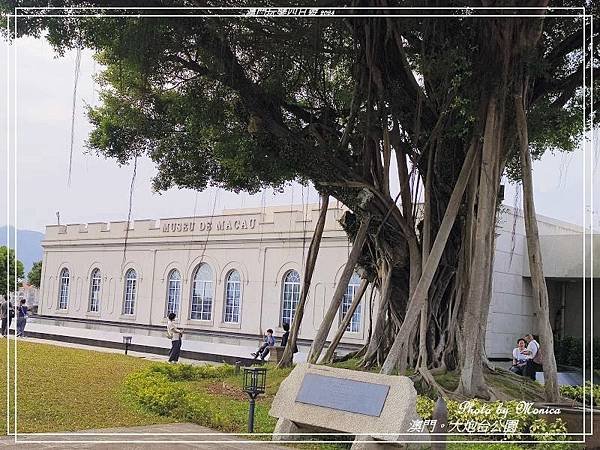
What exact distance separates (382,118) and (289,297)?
10.5ft

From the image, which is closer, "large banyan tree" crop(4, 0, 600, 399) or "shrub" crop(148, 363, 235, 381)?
"large banyan tree" crop(4, 0, 600, 399)

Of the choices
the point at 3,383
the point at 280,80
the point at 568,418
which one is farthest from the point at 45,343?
the point at 568,418

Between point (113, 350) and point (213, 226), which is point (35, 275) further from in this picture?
point (213, 226)

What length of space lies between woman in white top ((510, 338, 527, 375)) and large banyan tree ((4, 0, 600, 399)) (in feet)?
5.13

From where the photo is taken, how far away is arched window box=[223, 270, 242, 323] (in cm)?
991

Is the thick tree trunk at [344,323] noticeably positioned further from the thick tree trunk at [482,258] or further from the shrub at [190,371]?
the thick tree trunk at [482,258]

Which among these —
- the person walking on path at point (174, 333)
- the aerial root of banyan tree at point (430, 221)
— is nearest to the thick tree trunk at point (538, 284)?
the aerial root of banyan tree at point (430, 221)

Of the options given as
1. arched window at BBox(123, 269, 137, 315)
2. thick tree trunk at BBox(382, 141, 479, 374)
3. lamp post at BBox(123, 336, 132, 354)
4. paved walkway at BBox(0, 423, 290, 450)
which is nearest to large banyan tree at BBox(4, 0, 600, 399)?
Answer: thick tree trunk at BBox(382, 141, 479, 374)

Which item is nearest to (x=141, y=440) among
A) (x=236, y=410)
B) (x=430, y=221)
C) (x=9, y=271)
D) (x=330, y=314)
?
(x=9, y=271)

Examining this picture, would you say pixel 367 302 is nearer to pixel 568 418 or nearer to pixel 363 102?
pixel 363 102

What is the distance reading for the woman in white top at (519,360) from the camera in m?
10.8

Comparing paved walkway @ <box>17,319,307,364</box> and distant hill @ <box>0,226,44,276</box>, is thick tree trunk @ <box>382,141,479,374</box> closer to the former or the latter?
paved walkway @ <box>17,319,307,364</box>

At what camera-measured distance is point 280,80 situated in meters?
9.77

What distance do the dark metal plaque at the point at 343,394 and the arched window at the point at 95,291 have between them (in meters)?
3.35
